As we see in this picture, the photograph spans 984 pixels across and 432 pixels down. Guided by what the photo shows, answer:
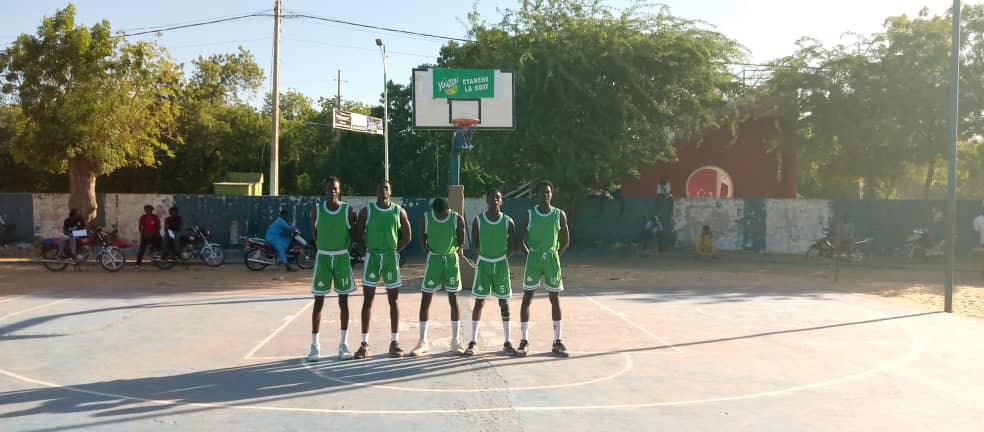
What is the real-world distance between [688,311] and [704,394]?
18.6 ft

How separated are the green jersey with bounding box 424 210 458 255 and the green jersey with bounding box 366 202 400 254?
447mm

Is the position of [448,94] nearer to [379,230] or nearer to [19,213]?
[379,230]

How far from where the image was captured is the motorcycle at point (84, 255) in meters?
17.8

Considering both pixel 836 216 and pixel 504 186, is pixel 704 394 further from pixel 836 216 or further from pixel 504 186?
pixel 504 186

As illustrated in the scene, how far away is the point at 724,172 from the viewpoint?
99.0ft

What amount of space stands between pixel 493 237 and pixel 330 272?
74.3 inches

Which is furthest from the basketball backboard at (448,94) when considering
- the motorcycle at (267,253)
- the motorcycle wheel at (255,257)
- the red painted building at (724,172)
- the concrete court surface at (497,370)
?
the red painted building at (724,172)

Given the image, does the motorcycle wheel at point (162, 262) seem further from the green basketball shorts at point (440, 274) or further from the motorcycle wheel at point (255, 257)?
the green basketball shorts at point (440, 274)

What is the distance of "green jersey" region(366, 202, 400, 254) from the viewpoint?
28.0ft

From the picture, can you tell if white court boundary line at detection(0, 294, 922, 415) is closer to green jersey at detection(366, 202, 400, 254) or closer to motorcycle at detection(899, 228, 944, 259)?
green jersey at detection(366, 202, 400, 254)

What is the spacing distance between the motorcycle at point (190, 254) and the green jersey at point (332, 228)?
11.5 m

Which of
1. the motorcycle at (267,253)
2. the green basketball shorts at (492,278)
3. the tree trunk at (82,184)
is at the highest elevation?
the tree trunk at (82,184)

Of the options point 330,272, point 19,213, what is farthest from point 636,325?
point 19,213

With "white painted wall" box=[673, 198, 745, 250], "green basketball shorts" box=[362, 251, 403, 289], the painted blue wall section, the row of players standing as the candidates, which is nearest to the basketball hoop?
the row of players standing
